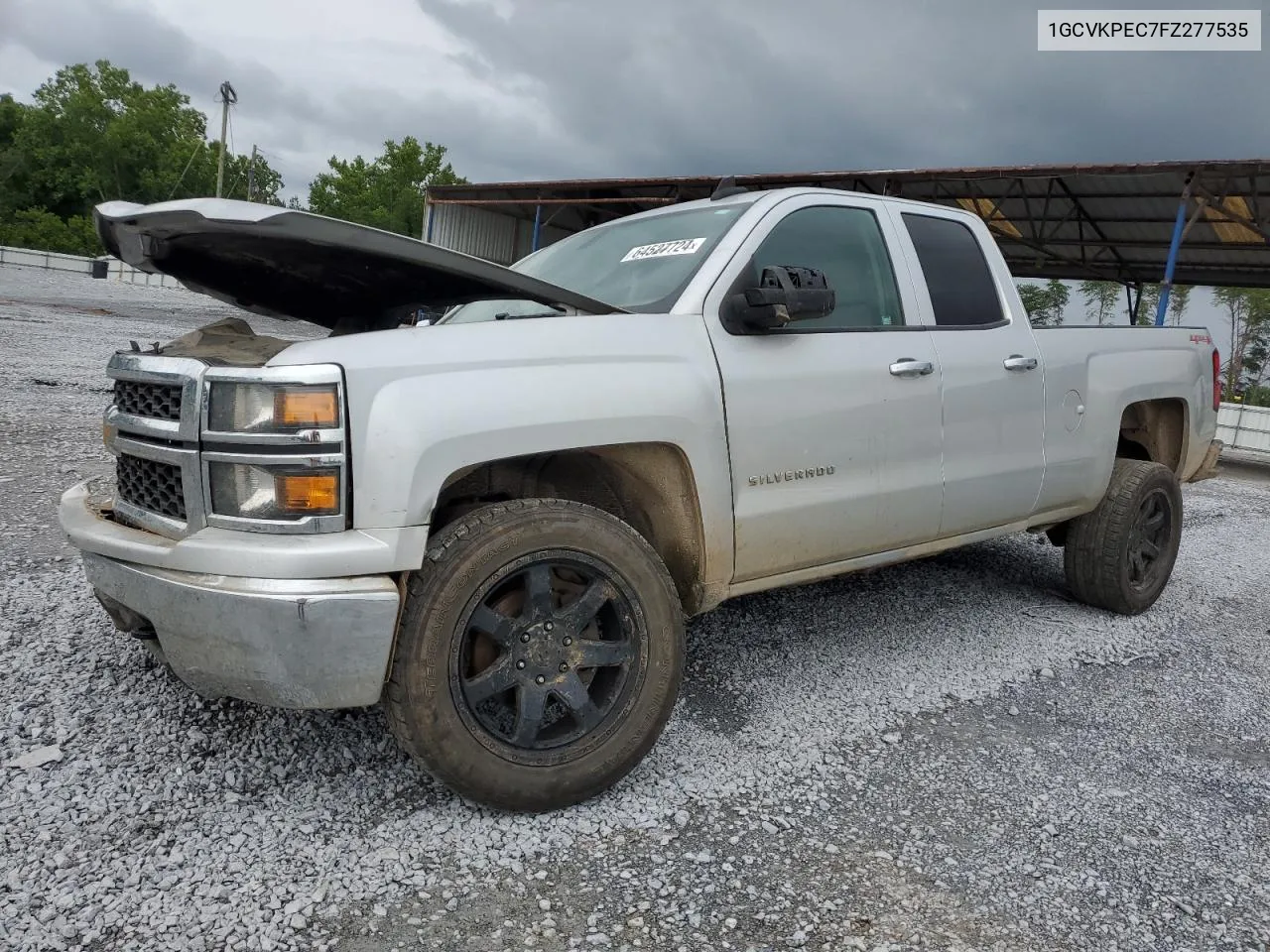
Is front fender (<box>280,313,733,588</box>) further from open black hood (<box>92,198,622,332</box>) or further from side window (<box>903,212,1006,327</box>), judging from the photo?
side window (<box>903,212,1006,327</box>)

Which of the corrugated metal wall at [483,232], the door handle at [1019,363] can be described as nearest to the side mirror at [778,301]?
the door handle at [1019,363]

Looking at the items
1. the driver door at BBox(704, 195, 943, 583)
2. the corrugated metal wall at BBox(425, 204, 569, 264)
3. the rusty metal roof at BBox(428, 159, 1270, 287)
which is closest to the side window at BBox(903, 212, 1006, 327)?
the driver door at BBox(704, 195, 943, 583)

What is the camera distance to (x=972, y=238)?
4078 mm

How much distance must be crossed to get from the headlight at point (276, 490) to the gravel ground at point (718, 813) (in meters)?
0.84

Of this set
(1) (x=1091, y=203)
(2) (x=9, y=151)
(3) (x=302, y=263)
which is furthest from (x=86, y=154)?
(3) (x=302, y=263)

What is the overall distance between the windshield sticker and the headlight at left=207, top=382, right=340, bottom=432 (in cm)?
146

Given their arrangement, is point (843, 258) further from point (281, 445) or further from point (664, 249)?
point (281, 445)

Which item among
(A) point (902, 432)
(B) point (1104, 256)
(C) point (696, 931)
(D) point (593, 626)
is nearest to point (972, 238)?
(A) point (902, 432)

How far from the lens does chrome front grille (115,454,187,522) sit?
234cm

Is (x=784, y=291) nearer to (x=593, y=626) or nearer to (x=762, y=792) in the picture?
(x=593, y=626)

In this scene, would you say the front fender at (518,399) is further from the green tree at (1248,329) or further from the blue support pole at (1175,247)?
the green tree at (1248,329)

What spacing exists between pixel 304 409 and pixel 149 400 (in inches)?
22.7

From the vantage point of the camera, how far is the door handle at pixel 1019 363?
3.80 m

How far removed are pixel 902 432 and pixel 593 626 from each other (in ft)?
4.75
